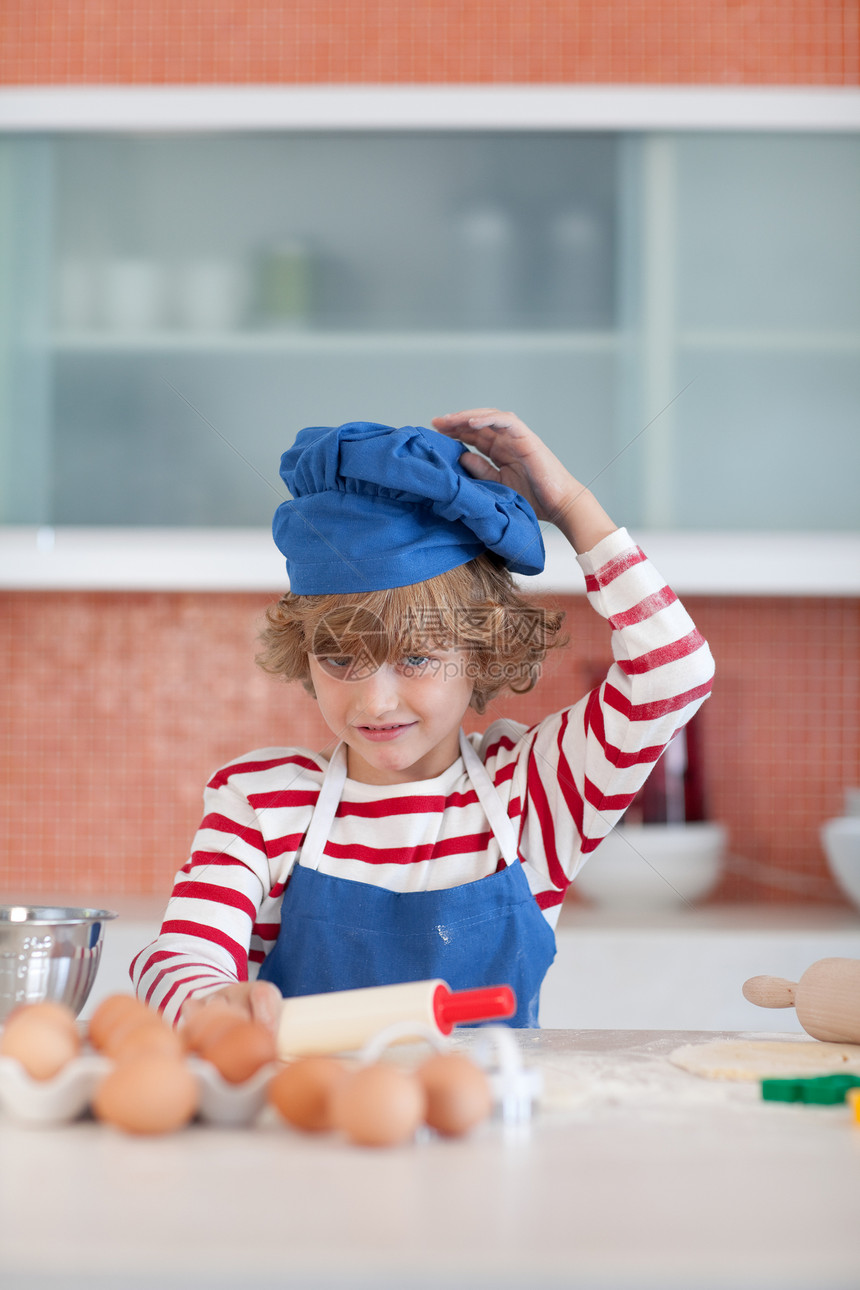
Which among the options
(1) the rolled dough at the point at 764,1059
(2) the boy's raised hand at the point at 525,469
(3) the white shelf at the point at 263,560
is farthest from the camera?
(3) the white shelf at the point at 263,560

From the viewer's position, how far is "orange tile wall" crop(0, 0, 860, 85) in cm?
151

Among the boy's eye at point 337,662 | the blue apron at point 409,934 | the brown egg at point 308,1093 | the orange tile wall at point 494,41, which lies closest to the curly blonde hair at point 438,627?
the boy's eye at point 337,662

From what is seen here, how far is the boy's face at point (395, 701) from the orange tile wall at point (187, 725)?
0.82 metres

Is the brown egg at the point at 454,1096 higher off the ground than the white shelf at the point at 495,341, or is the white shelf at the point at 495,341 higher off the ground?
the white shelf at the point at 495,341

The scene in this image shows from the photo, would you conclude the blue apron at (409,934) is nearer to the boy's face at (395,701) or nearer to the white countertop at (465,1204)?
the boy's face at (395,701)

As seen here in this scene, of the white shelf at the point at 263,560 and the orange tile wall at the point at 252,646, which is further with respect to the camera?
the orange tile wall at the point at 252,646

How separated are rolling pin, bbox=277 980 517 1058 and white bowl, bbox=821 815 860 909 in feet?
3.08

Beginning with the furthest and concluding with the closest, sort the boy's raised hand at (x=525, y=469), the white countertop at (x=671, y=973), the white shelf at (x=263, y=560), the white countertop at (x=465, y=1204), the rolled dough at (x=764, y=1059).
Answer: the white shelf at (x=263, y=560) → the white countertop at (x=671, y=973) → the boy's raised hand at (x=525, y=469) → the rolled dough at (x=764, y=1059) → the white countertop at (x=465, y=1204)

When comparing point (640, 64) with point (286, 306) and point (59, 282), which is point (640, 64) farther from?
point (59, 282)

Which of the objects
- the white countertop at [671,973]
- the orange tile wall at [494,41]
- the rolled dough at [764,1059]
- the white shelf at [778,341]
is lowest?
the white countertop at [671,973]

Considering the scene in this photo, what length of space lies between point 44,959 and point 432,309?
1.03 meters

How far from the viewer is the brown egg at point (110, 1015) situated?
18.3 inches

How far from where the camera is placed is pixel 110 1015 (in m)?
0.48

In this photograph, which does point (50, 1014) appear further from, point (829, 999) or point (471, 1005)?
point (829, 999)
